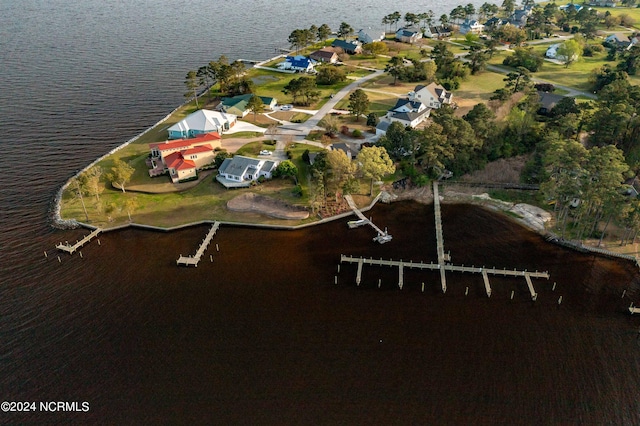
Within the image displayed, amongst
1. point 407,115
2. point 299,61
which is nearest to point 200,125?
point 407,115

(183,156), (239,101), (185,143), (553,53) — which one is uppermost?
(239,101)

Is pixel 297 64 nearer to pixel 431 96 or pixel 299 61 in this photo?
pixel 299 61

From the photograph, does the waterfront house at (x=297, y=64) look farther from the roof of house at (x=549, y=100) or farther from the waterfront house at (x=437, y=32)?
the roof of house at (x=549, y=100)

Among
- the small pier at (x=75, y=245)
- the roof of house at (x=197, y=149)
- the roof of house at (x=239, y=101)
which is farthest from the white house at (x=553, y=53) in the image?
the small pier at (x=75, y=245)

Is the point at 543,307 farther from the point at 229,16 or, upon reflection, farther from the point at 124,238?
the point at 229,16

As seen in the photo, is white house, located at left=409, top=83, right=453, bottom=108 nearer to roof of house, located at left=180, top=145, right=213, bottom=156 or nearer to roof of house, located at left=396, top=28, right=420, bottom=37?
roof of house, located at left=180, top=145, right=213, bottom=156
